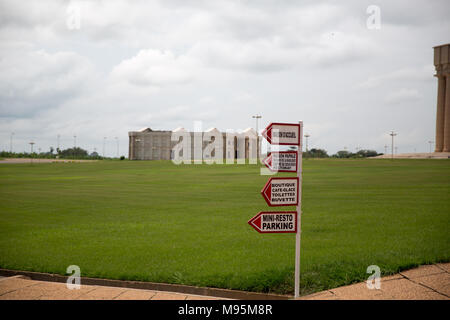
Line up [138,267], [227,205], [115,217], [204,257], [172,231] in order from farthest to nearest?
[227,205] → [115,217] → [172,231] → [204,257] → [138,267]

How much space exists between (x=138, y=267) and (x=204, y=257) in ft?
4.36

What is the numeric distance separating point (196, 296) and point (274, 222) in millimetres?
1705

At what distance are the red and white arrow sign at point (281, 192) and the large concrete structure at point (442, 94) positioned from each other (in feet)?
328

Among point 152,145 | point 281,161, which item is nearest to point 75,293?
point 281,161

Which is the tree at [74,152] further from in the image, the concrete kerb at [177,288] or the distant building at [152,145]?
the concrete kerb at [177,288]

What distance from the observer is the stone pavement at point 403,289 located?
543 cm

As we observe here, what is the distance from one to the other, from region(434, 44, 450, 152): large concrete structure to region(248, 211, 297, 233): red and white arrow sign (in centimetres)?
10008

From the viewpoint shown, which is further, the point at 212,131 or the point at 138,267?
the point at 212,131

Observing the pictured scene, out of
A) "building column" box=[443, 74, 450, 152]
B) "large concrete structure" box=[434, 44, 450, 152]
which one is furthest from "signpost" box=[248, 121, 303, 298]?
"large concrete structure" box=[434, 44, 450, 152]

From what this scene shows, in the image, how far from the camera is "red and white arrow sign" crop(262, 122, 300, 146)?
577 cm

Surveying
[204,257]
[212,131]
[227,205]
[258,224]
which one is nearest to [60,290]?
[204,257]

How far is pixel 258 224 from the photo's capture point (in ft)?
19.3

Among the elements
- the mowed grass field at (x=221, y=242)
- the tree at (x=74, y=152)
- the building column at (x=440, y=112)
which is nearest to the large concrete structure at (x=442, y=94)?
the building column at (x=440, y=112)

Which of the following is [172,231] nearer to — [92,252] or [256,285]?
[92,252]
